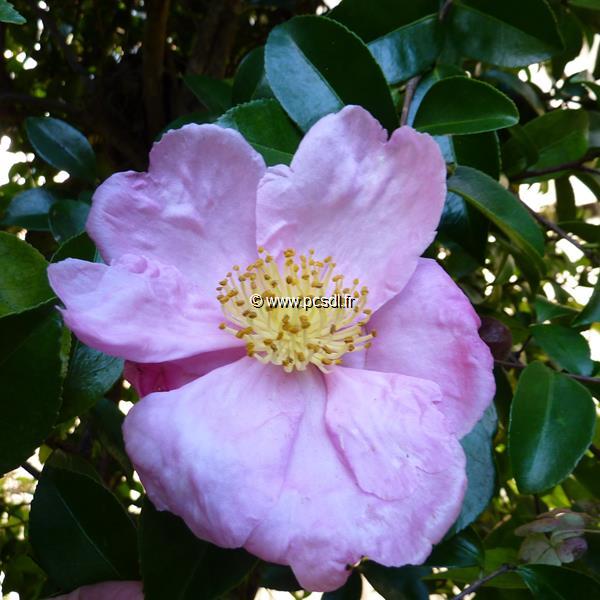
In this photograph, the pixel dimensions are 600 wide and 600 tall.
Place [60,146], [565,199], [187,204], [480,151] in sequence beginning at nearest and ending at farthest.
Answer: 1. [187,204]
2. [480,151]
3. [60,146]
4. [565,199]

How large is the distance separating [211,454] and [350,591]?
359 mm

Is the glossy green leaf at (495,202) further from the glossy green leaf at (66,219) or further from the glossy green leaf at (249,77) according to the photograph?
the glossy green leaf at (66,219)

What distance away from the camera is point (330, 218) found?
62cm

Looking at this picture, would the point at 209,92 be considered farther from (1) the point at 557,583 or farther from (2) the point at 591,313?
(1) the point at 557,583

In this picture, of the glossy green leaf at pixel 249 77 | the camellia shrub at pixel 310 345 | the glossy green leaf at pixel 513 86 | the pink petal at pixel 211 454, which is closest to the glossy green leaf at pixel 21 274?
the camellia shrub at pixel 310 345

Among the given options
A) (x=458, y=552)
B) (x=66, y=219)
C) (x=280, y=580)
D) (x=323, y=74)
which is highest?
(x=323, y=74)

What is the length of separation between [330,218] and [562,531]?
0.41 m

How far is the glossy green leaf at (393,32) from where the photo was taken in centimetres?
71

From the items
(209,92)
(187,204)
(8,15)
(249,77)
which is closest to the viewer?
(8,15)

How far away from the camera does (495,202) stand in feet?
2.13

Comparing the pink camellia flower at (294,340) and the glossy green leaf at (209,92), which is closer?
the pink camellia flower at (294,340)

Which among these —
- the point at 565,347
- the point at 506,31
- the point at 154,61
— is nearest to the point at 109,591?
the point at 565,347

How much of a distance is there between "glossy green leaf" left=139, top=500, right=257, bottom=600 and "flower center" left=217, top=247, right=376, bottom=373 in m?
0.15

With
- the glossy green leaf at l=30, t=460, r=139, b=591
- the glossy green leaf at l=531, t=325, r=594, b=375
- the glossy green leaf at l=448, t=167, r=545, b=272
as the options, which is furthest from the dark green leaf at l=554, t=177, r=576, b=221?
the glossy green leaf at l=30, t=460, r=139, b=591
